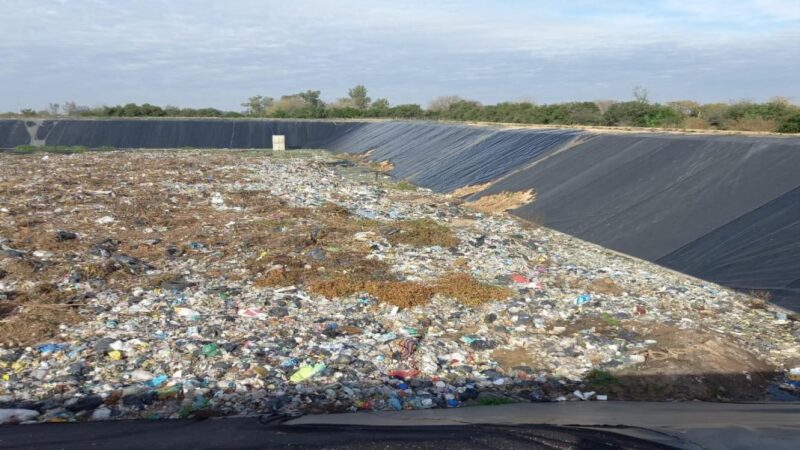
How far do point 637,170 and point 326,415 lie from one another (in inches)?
421

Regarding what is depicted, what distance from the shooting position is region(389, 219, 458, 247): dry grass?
37.1 feet

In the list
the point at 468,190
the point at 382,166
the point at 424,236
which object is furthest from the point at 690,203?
the point at 382,166

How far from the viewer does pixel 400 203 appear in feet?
53.5

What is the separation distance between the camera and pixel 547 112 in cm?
3753

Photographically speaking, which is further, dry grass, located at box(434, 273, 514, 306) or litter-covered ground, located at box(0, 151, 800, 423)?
dry grass, located at box(434, 273, 514, 306)

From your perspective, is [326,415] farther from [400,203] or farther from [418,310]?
[400,203]

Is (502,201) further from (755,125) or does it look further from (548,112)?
(548,112)

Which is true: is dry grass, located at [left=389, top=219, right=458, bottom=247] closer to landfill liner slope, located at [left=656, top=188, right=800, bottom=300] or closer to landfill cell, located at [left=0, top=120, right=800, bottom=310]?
landfill cell, located at [left=0, top=120, right=800, bottom=310]

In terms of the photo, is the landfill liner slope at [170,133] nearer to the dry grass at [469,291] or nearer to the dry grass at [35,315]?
the dry grass at [35,315]

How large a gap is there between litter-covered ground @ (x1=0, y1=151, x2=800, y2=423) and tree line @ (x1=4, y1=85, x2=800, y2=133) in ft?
51.5

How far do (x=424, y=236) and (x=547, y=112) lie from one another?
27865 millimetres

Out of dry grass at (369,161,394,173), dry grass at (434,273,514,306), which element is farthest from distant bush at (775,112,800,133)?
dry grass at (434,273,514,306)

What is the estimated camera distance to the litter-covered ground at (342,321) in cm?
584

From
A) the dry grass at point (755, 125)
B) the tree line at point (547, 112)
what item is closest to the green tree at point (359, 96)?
the tree line at point (547, 112)
